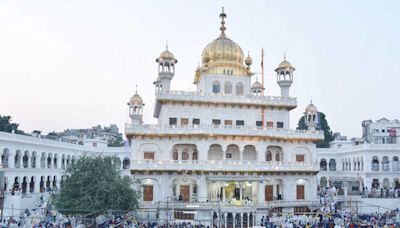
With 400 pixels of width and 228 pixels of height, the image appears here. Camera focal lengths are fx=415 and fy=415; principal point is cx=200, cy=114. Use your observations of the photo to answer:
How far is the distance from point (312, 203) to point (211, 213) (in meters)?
12.5

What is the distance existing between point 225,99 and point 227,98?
262 millimetres

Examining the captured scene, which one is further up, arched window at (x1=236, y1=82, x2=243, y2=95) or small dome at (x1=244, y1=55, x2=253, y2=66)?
small dome at (x1=244, y1=55, x2=253, y2=66)

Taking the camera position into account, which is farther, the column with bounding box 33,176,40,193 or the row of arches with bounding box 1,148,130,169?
the column with bounding box 33,176,40,193

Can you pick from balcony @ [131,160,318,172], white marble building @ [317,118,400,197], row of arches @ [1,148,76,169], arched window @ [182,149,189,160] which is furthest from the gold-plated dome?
white marble building @ [317,118,400,197]

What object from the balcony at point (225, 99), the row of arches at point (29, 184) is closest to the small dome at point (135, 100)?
the balcony at point (225, 99)

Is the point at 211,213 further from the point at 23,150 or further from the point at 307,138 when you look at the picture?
the point at 23,150

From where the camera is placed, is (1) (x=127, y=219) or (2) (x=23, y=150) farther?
(2) (x=23, y=150)

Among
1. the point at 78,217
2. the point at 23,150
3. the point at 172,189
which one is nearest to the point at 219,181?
the point at 172,189

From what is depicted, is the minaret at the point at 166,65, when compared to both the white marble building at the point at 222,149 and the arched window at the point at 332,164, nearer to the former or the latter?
the white marble building at the point at 222,149

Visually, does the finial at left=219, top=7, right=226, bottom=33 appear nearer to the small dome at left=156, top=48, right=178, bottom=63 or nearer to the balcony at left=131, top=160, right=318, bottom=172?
the small dome at left=156, top=48, right=178, bottom=63

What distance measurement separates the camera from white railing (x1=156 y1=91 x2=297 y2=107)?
45.3 metres

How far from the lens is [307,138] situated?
4669cm

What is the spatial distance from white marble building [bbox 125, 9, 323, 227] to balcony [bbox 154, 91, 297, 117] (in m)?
0.11

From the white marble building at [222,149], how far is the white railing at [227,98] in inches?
4.3
